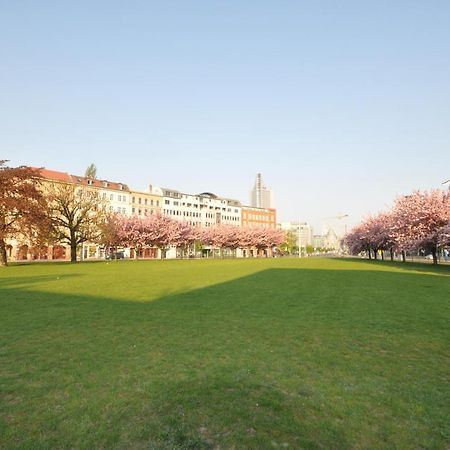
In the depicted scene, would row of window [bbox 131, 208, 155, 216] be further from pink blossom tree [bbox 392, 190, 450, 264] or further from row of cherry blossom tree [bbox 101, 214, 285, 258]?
pink blossom tree [bbox 392, 190, 450, 264]

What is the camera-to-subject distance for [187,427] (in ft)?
14.3

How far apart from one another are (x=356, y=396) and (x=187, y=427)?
8.81 ft

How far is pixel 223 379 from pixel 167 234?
74024mm

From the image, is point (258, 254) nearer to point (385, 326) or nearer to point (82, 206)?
point (82, 206)

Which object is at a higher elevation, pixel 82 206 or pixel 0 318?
pixel 82 206

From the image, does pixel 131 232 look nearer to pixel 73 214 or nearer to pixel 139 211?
pixel 73 214

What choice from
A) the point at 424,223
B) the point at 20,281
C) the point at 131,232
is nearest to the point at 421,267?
the point at 424,223

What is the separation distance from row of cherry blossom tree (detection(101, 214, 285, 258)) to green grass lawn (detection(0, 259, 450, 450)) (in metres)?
46.9

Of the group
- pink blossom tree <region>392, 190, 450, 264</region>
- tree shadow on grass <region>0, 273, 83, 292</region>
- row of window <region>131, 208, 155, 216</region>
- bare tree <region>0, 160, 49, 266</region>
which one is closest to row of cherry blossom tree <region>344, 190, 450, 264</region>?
pink blossom tree <region>392, 190, 450, 264</region>

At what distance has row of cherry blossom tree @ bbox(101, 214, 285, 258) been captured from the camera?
67625mm

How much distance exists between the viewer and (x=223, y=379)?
19.7 feet

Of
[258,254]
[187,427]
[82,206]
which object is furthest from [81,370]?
[258,254]

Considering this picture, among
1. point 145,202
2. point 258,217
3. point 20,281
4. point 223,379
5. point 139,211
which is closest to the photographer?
point 223,379

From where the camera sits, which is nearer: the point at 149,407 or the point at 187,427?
the point at 187,427
